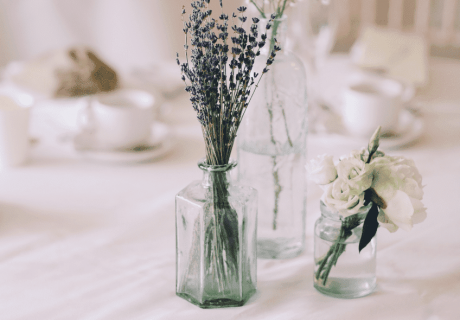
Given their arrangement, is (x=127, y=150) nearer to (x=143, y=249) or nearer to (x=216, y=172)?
(x=143, y=249)

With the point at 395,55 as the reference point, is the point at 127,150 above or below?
below

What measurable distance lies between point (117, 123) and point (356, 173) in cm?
56

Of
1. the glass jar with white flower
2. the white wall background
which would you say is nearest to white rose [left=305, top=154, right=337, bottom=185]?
the glass jar with white flower

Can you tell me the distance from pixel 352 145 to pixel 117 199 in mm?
469

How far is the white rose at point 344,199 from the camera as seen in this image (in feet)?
1.71

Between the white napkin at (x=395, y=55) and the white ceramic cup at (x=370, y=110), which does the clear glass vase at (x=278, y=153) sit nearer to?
the white ceramic cup at (x=370, y=110)

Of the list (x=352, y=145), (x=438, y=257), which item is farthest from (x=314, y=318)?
(x=352, y=145)

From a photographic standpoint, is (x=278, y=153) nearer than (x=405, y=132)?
Yes

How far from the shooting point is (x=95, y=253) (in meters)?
0.68

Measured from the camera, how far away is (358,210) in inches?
21.1

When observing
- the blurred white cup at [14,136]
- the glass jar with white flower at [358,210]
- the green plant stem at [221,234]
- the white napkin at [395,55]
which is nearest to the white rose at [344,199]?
the glass jar with white flower at [358,210]

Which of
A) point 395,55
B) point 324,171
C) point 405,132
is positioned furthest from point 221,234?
point 395,55

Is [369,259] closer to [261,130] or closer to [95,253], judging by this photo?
A: [261,130]

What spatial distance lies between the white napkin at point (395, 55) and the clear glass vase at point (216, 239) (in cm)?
80
